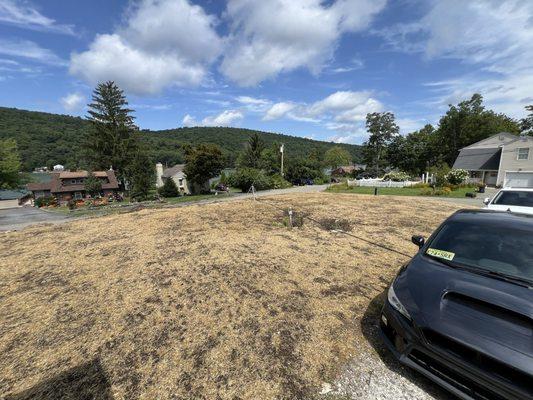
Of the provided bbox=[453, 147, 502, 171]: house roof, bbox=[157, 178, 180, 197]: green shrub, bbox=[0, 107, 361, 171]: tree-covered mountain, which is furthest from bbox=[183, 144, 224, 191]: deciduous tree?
bbox=[453, 147, 502, 171]: house roof

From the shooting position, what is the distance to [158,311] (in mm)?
3775

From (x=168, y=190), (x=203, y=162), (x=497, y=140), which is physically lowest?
(x=168, y=190)

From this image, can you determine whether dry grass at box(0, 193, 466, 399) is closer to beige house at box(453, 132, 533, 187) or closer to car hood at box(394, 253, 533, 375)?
car hood at box(394, 253, 533, 375)

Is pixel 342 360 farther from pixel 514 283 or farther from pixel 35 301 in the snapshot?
pixel 35 301

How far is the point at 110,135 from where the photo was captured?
3822 cm

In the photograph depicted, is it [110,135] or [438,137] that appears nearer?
[110,135]

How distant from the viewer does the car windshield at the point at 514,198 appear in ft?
24.1

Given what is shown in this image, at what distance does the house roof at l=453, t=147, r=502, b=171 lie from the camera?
31.8 m

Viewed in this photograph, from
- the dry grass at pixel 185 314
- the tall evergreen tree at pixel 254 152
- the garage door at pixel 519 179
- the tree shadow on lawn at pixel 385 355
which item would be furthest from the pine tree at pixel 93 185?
the garage door at pixel 519 179

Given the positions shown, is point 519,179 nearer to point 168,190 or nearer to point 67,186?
point 168,190

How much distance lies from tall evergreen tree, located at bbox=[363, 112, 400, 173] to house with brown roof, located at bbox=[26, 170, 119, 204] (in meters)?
48.7

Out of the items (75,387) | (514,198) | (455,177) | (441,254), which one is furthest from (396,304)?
(455,177)

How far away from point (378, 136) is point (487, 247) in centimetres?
5407

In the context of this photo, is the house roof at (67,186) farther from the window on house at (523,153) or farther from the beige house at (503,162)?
the window on house at (523,153)
